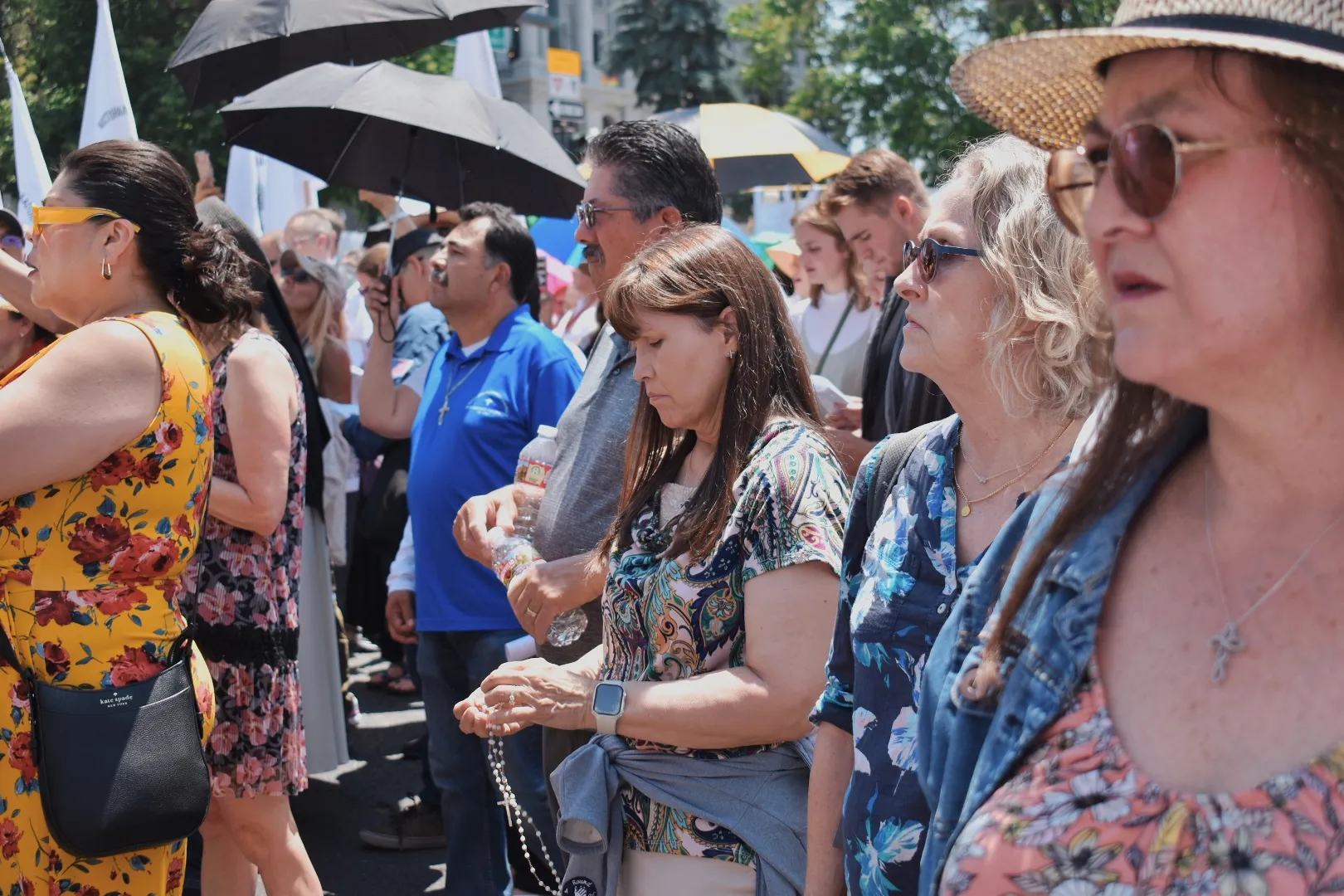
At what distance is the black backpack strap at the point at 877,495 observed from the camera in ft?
6.82

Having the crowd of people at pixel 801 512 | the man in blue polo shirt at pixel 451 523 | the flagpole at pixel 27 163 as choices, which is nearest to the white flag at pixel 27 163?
the flagpole at pixel 27 163

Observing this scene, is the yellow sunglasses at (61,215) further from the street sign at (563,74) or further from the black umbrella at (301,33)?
the street sign at (563,74)

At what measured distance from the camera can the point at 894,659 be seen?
1.91 metres

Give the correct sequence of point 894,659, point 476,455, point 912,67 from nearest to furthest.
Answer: point 894,659, point 476,455, point 912,67

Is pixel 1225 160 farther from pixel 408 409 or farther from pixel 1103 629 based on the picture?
pixel 408 409

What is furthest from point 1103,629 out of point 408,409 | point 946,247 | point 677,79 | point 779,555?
point 677,79

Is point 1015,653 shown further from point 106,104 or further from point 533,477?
point 106,104

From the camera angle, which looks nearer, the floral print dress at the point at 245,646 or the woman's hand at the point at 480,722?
the woman's hand at the point at 480,722

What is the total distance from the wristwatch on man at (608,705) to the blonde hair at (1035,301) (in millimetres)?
869

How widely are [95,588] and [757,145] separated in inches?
232

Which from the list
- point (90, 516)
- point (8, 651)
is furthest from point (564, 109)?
point (8, 651)

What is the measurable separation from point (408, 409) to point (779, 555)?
3.52 meters

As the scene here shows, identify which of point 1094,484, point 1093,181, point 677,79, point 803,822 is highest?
point 1093,181

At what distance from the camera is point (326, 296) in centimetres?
662
